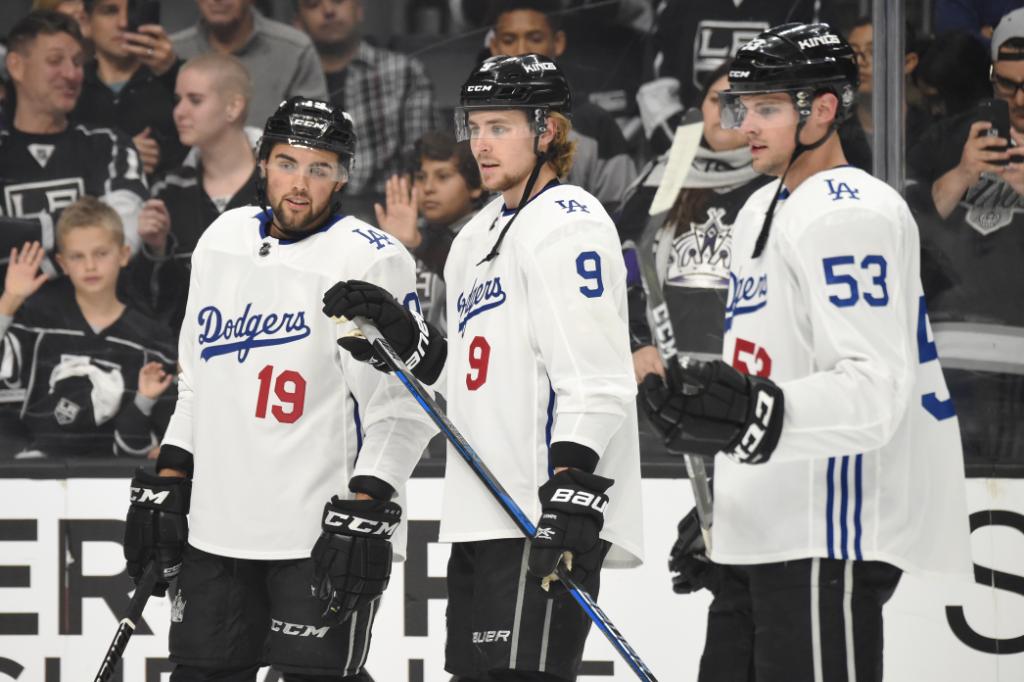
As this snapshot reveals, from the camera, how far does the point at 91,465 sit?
3.92 m

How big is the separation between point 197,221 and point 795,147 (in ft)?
8.03

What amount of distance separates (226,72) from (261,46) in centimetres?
14

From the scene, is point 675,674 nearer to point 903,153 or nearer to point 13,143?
point 903,153

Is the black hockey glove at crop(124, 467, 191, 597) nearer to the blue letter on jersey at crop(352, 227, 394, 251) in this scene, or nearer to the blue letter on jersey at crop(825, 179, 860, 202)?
the blue letter on jersey at crop(352, 227, 394, 251)

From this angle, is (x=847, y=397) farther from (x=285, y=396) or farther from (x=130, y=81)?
(x=130, y=81)

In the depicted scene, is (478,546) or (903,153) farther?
(903,153)

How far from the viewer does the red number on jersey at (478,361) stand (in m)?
2.61

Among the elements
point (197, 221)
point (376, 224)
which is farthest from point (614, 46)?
point (197, 221)

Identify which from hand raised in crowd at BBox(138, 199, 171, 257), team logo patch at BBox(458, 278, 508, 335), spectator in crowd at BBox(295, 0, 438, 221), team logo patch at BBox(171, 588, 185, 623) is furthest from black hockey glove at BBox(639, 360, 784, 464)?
hand raised in crowd at BBox(138, 199, 171, 257)

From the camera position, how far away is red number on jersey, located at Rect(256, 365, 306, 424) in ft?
9.16

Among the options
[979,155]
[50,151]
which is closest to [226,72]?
[50,151]

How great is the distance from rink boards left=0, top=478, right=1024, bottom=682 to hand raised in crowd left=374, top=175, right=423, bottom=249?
2.62ft

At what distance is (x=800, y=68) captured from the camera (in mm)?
2330

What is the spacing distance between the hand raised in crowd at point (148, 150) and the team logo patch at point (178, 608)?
6.14 feet
